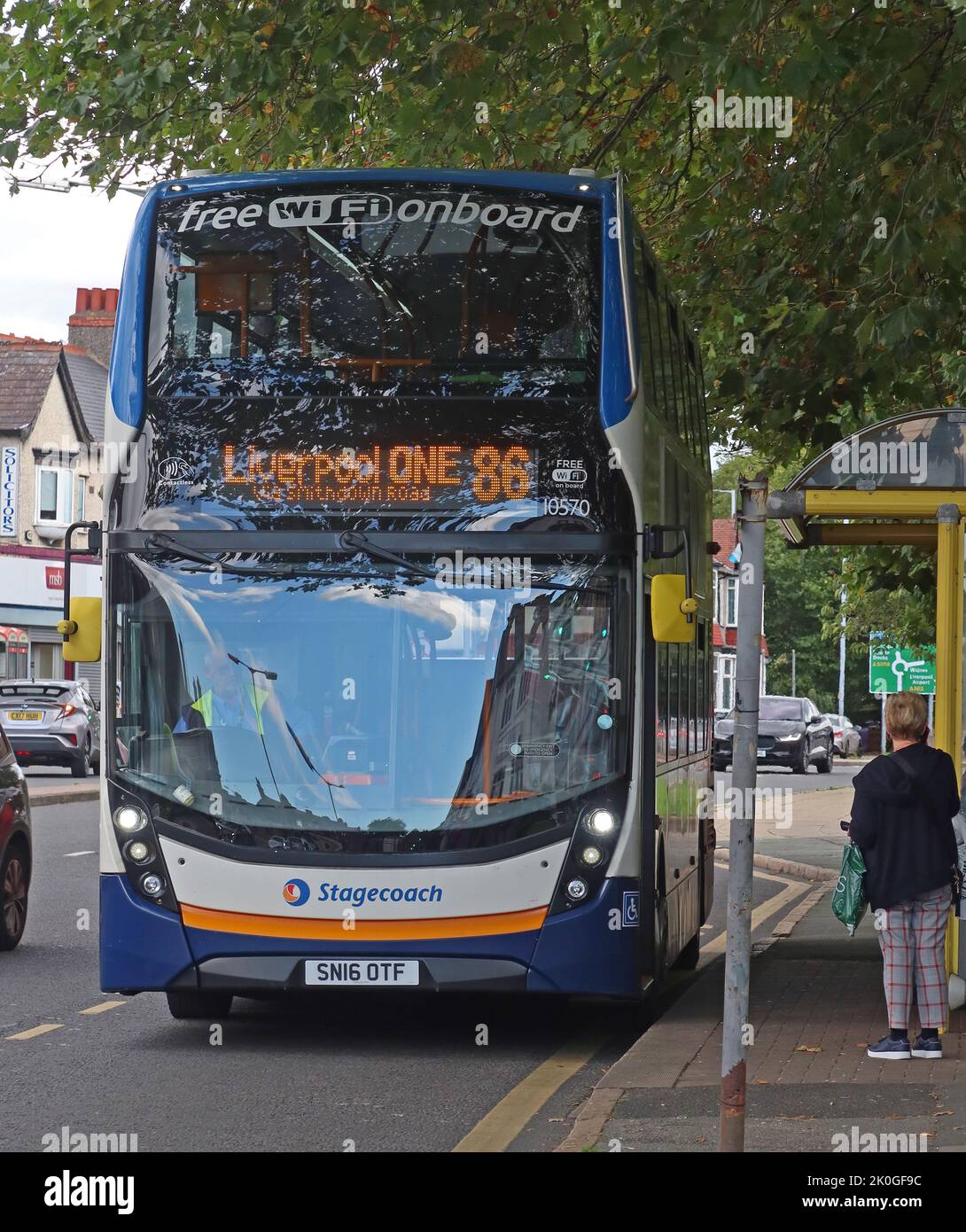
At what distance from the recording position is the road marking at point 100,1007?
38.5 feet

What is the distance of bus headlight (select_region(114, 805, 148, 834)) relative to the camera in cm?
1017

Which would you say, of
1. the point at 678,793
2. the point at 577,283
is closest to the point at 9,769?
the point at 678,793

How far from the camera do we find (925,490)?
10.4 m

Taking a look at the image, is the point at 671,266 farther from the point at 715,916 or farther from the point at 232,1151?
the point at 232,1151

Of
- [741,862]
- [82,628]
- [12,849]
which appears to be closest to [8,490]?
[12,849]

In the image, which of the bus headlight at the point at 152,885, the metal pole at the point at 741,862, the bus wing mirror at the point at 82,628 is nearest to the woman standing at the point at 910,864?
the metal pole at the point at 741,862

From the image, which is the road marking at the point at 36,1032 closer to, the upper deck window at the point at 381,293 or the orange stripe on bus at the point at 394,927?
the orange stripe on bus at the point at 394,927

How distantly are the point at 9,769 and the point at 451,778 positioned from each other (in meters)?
5.16

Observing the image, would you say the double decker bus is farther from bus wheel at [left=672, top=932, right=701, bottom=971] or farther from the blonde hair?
bus wheel at [left=672, top=932, right=701, bottom=971]

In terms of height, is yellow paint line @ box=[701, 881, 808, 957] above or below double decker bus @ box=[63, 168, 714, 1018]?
below

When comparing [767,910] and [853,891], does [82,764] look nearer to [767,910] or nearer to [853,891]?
[767,910]

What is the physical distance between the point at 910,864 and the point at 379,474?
3.13m

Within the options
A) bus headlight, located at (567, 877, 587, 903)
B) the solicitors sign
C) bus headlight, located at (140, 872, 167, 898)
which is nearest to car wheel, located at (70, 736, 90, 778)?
the solicitors sign

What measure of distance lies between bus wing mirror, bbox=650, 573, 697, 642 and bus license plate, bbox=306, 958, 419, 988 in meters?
1.99
